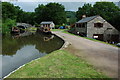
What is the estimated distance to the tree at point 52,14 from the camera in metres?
71.0

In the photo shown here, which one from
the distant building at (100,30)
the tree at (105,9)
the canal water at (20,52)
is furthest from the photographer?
the tree at (105,9)

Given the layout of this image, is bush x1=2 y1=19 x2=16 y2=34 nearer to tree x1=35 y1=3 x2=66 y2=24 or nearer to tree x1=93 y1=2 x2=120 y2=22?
tree x1=35 y1=3 x2=66 y2=24

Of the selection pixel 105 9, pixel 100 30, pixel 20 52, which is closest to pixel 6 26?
pixel 20 52

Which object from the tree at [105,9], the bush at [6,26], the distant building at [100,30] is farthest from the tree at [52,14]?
the distant building at [100,30]

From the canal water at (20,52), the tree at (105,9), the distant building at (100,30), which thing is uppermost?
the tree at (105,9)

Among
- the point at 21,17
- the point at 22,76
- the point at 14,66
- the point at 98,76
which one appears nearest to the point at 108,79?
the point at 98,76

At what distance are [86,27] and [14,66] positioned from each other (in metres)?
21.0

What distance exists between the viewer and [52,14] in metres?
72.7

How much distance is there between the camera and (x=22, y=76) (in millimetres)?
6559

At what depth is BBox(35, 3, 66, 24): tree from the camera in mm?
71000

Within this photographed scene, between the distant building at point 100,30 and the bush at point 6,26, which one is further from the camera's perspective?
the bush at point 6,26

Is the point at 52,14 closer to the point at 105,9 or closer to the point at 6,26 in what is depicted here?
the point at 105,9

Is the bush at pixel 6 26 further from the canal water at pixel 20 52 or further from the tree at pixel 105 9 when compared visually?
the tree at pixel 105 9

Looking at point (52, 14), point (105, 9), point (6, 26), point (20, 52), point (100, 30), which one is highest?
point (52, 14)
